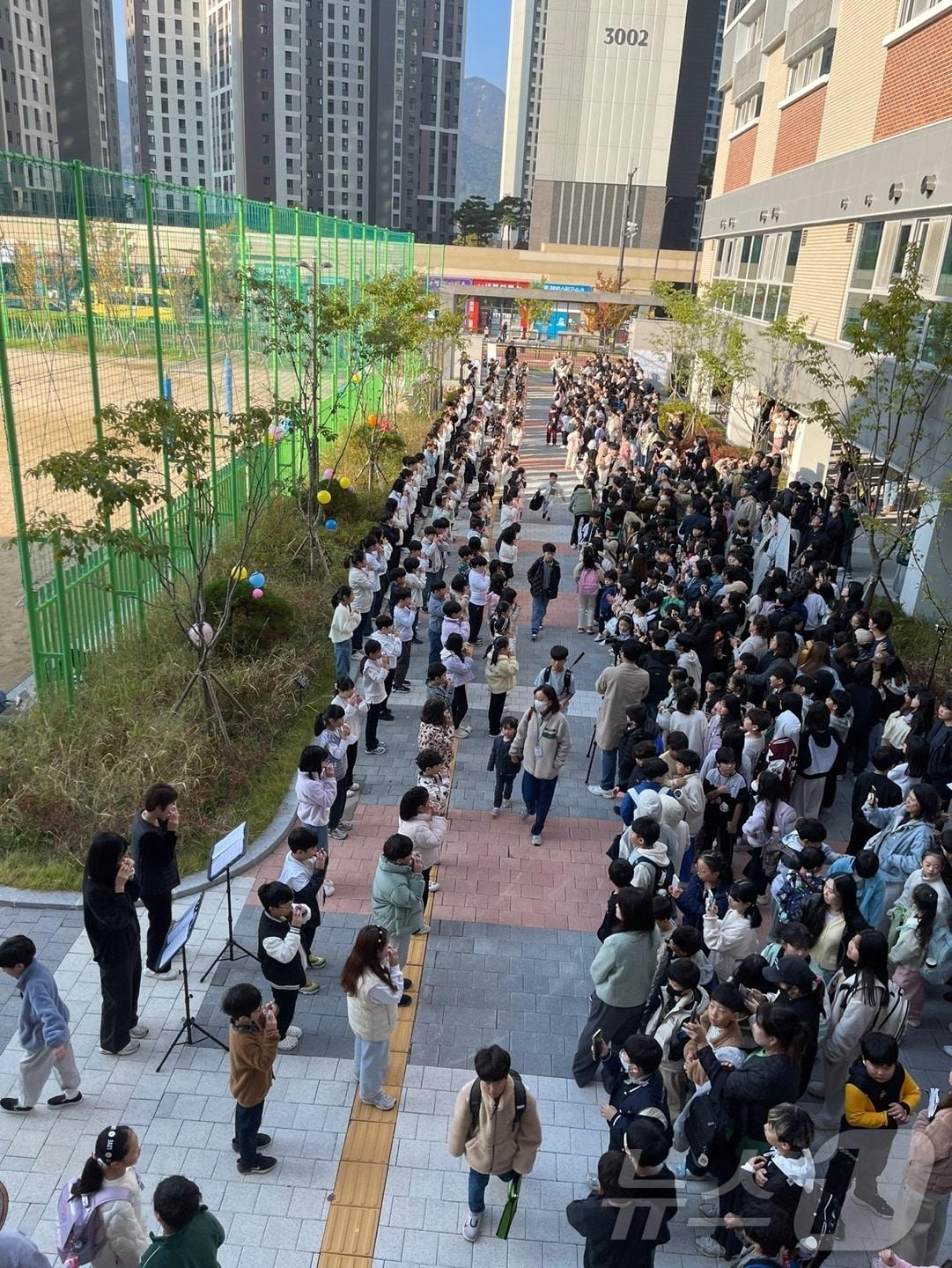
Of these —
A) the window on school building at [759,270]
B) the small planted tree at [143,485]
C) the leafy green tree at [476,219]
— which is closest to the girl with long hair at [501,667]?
the small planted tree at [143,485]

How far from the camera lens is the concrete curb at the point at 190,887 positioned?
260 inches

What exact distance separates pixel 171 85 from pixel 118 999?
4445 inches

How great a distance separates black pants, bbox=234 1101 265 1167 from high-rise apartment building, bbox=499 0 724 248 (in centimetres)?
8087

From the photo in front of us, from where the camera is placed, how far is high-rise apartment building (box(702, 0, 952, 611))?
496 inches

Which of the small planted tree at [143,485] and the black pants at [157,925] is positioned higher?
the small planted tree at [143,485]

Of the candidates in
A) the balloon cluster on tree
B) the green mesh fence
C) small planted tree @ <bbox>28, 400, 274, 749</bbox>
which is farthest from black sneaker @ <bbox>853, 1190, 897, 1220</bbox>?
the green mesh fence

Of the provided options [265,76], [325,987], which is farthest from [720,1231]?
[265,76]

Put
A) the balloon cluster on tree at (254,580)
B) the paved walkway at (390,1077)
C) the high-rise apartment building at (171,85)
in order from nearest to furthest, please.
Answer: the paved walkway at (390,1077) → the balloon cluster on tree at (254,580) → the high-rise apartment building at (171,85)

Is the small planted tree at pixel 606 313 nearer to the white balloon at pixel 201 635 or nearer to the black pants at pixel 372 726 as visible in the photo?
the black pants at pixel 372 726

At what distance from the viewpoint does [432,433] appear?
58.6 ft

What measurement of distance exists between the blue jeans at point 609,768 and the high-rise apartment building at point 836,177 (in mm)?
5568

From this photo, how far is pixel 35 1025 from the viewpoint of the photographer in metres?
4.71

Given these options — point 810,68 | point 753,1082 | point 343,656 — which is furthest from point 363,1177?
point 810,68

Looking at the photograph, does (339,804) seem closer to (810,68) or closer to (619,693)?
(619,693)
